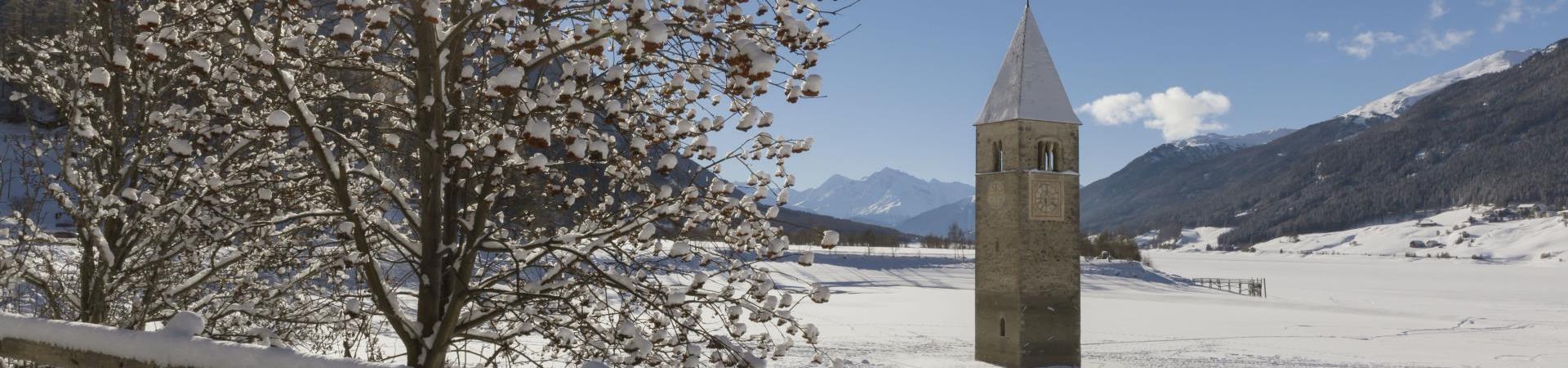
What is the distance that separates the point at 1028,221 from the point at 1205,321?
16.6 meters

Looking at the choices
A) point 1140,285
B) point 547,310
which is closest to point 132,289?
point 547,310

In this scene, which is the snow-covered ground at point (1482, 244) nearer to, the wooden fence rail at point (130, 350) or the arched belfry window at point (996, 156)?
the arched belfry window at point (996, 156)

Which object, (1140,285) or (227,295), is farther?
(1140,285)

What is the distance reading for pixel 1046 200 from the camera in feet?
94.2

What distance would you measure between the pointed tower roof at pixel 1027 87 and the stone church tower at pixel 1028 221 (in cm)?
3

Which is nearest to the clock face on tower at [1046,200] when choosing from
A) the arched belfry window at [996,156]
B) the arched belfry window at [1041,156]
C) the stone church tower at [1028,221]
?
the stone church tower at [1028,221]

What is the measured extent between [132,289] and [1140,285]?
61.8 m

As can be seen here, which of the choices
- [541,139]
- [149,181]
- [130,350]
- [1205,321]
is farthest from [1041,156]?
A: [130,350]

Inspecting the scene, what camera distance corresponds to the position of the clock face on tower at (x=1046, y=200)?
93.6ft

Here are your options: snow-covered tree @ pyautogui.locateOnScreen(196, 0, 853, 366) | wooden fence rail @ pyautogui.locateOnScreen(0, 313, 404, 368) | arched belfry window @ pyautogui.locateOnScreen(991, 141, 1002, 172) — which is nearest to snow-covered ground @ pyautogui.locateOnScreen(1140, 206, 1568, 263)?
arched belfry window @ pyautogui.locateOnScreen(991, 141, 1002, 172)

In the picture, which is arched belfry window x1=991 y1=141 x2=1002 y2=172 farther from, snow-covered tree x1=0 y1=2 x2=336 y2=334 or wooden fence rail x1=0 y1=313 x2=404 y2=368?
wooden fence rail x1=0 y1=313 x2=404 y2=368

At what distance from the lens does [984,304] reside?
95.3ft

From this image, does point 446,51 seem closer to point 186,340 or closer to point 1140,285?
point 186,340

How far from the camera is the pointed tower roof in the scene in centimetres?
2902
